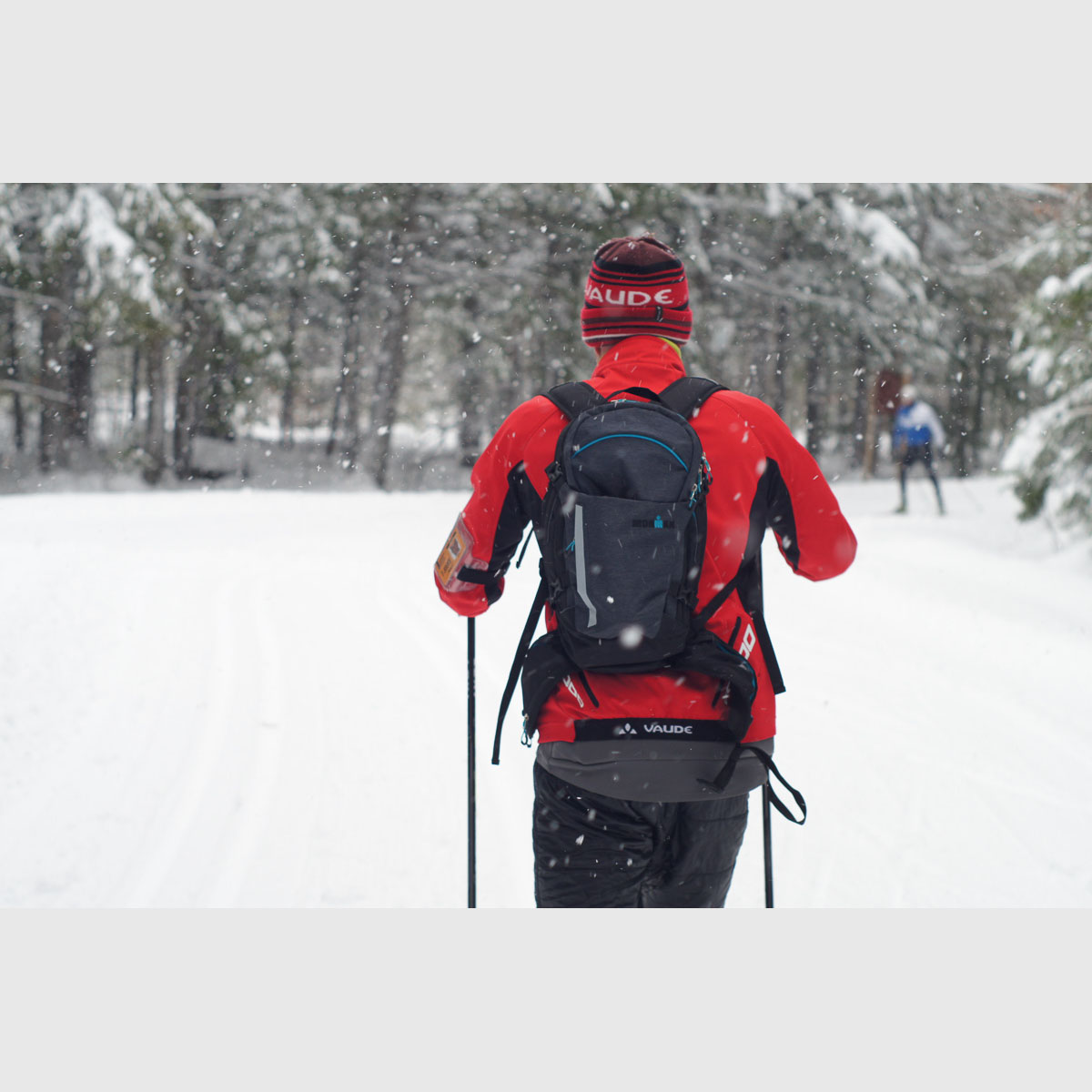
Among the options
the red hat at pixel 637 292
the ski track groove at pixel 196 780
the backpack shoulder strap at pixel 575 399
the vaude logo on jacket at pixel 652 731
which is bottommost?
the ski track groove at pixel 196 780

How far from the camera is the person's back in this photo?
7.17 feet

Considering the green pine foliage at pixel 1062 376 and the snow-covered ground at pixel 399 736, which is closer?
the snow-covered ground at pixel 399 736

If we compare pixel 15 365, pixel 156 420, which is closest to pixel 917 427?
pixel 156 420

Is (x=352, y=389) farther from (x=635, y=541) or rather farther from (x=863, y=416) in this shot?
(x=635, y=541)

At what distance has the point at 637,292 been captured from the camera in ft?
7.63

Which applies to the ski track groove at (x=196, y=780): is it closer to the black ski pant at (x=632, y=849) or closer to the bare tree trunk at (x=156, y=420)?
the black ski pant at (x=632, y=849)

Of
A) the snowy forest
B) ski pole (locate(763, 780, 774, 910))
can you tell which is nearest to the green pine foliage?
the snowy forest

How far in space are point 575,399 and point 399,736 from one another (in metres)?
4.11

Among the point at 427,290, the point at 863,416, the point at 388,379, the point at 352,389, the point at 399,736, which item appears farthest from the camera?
the point at 863,416

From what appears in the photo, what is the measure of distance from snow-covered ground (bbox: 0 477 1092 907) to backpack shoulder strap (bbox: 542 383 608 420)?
2591 millimetres

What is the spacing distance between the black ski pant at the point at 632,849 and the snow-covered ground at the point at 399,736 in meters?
1.97

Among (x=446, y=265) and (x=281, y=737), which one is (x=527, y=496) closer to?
(x=281, y=737)

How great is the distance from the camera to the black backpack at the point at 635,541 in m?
2.14

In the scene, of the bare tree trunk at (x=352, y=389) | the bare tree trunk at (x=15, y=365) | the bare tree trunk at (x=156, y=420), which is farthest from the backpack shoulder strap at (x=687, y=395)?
the bare tree trunk at (x=352, y=389)
